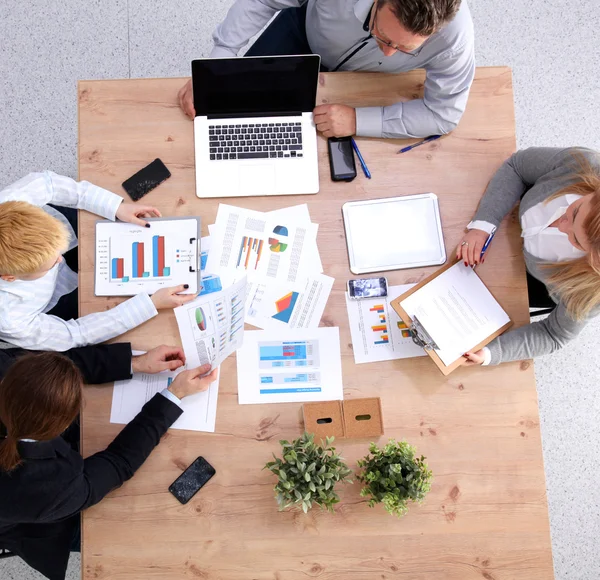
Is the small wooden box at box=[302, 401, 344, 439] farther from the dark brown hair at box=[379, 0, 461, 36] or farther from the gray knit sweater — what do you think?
the dark brown hair at box=[379, 0, 461, 36]

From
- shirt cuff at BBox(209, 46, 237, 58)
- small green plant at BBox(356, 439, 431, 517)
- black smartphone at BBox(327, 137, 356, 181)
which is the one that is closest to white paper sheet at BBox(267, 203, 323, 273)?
black smartphone at BBox(327, 137, 356, 181)

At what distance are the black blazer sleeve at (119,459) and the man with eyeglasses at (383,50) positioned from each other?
76 centimetres

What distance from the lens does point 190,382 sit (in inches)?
49.5

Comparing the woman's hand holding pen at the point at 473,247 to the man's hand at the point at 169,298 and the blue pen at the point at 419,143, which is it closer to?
the blue pen at the point at 419,143

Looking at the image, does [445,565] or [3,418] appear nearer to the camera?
[3,418]

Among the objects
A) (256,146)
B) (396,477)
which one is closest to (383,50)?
(256,146)

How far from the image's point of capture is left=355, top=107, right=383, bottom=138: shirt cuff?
138 cm

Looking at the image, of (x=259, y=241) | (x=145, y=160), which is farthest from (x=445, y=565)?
(x=145, y=160)

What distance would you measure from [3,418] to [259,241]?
69 centimetres

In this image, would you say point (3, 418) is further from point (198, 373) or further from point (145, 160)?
point (145, 160)

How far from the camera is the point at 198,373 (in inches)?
50.1

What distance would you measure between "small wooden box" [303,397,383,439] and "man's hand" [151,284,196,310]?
0.39 meters

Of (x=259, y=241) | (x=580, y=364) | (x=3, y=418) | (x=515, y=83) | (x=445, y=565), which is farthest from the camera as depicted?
(x=515, y=83)

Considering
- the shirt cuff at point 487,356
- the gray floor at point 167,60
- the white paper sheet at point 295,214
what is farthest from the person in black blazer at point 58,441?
the gray floor at point 167,60
